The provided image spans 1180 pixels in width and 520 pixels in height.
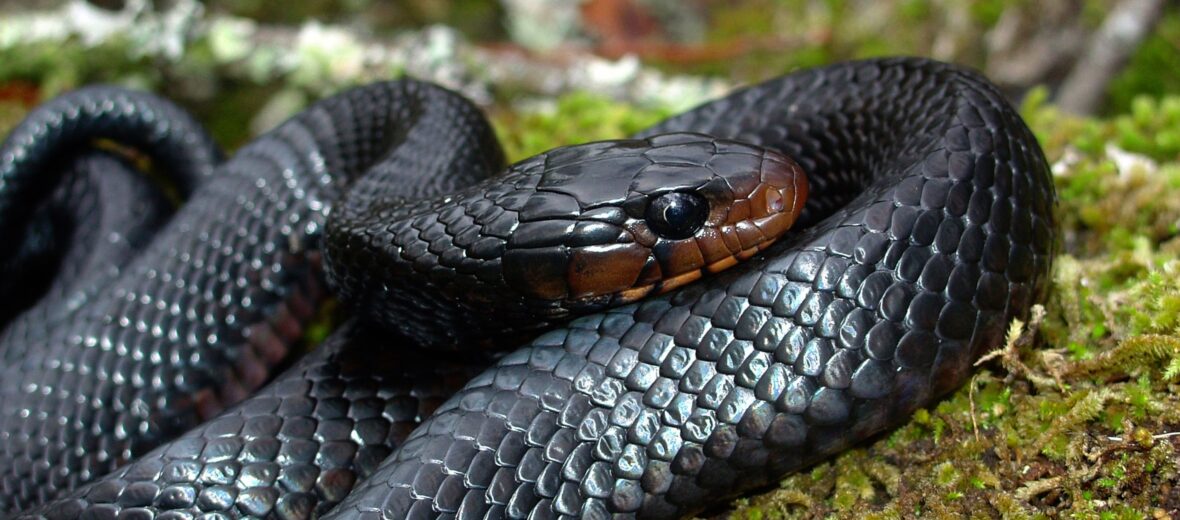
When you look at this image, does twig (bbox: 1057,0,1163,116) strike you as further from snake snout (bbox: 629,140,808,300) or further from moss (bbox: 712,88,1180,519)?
snake snout (bbox: 629,140,808,300)

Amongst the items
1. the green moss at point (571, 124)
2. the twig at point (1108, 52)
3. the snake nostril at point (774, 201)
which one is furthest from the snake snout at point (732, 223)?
the twig at point (1108, 52)

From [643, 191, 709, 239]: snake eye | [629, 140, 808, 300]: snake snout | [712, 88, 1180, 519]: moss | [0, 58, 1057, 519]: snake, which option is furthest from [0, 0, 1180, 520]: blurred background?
[643, 191, 709, 239]: snake eye

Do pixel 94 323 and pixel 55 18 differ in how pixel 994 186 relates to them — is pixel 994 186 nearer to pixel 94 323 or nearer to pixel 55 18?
pixel 94 323

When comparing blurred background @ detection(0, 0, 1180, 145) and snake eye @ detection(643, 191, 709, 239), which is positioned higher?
snake eye @ detection(643, 191, 709, 239)

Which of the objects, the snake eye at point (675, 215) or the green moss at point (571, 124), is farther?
the green moss at point (571, 124)

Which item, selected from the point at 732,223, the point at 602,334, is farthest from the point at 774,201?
the point at 602,334

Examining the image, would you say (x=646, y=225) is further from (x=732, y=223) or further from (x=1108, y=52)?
(x=1108, y=52)

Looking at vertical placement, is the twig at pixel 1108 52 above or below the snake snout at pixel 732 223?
below

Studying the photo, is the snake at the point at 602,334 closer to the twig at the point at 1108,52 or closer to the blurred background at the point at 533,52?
the blurred background at the point at 533,52
